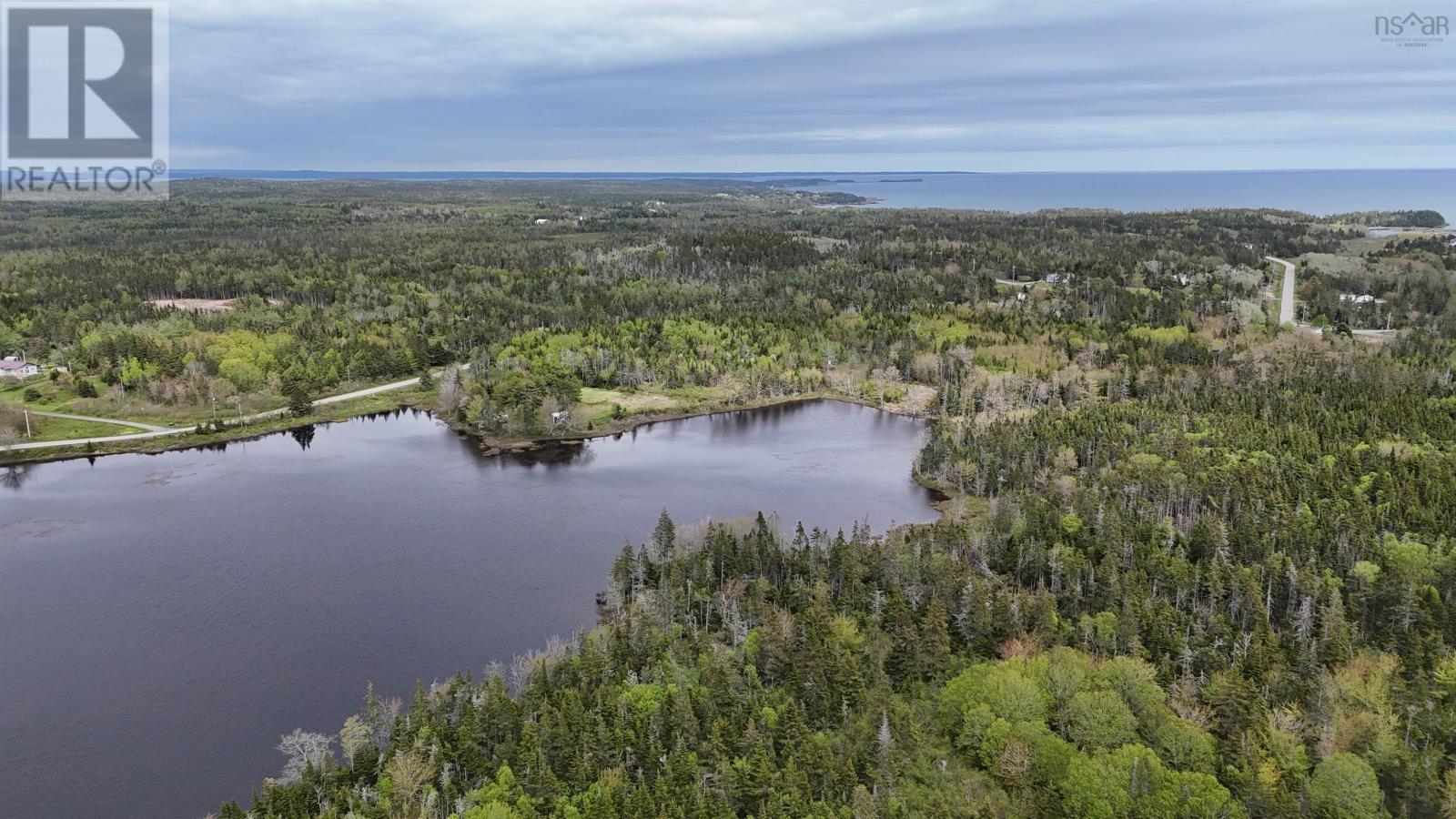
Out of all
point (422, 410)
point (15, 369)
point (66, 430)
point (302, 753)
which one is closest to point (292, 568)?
point (302, 753)

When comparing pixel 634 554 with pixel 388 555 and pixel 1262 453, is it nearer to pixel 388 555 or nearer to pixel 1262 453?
pixel 388 555

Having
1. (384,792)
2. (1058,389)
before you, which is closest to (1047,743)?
(384,792)

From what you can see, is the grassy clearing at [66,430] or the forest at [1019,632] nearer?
the forest at [1019,632]

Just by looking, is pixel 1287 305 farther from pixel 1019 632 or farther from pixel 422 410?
pixel 422 410

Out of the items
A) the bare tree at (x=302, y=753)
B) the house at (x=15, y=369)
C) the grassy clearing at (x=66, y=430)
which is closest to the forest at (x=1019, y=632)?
the bare tree at (x=302, y=753)

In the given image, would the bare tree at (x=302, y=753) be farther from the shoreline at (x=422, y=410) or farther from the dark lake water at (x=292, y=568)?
the shoreline at (x=422, y=410)

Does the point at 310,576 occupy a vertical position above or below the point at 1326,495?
below
